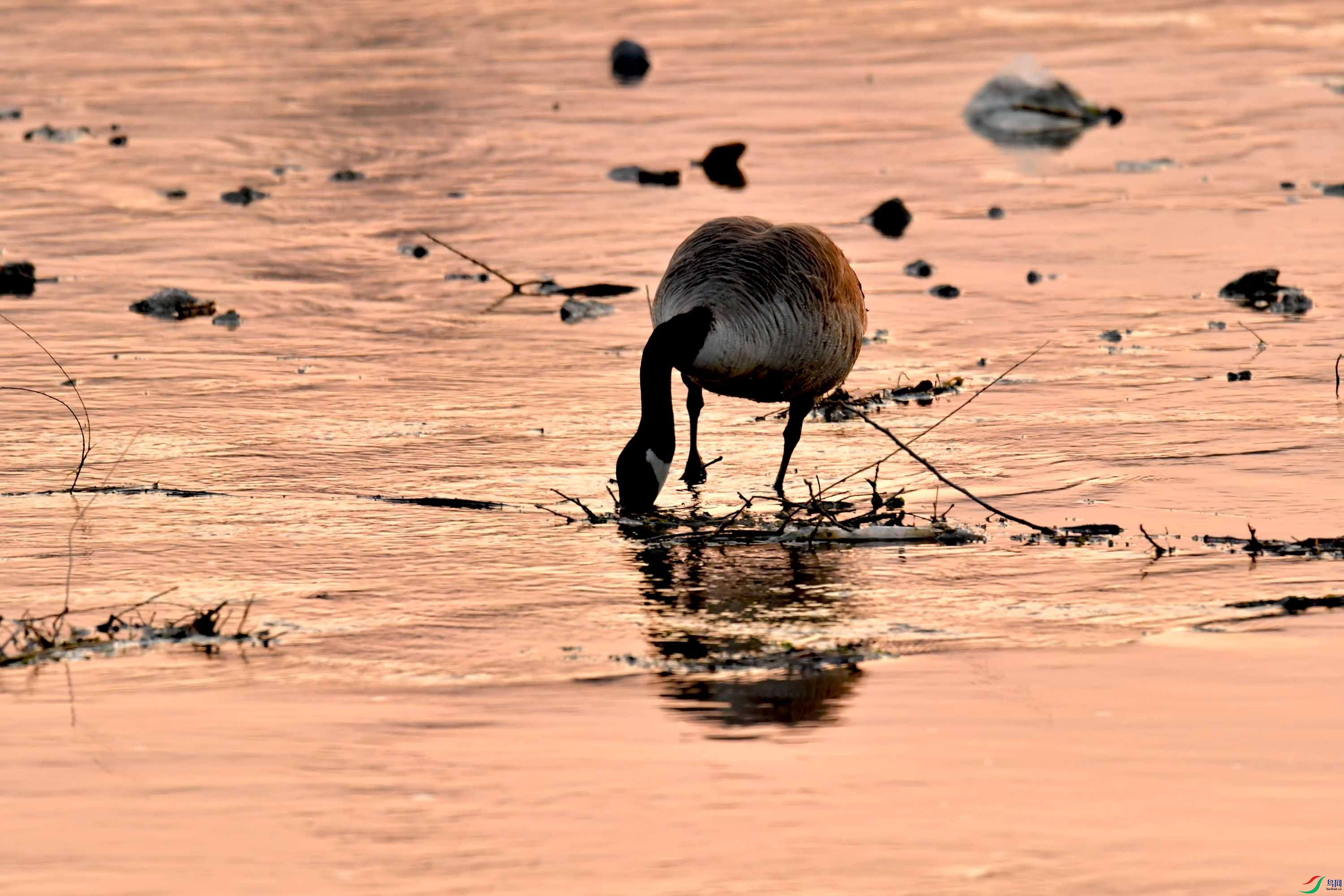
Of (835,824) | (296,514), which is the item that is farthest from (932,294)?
(835,824)

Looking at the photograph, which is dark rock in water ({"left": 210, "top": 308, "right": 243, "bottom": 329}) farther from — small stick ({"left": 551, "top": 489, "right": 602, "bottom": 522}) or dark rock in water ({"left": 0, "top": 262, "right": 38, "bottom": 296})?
small stick ({"left": 551, "top": 489, "right": 602, "bottom": 522})

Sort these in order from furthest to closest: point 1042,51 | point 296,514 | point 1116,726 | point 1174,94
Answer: point 1042,51 → point 1174,94 → point 296,514 → point 1116,726

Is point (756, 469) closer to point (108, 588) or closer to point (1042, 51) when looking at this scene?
point (108, 588)

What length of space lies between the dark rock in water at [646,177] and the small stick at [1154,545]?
894 cm

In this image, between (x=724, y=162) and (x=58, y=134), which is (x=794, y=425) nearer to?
(x=724, y=162)

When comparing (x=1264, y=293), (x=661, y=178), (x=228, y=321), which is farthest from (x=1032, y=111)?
(x=228, y=321)

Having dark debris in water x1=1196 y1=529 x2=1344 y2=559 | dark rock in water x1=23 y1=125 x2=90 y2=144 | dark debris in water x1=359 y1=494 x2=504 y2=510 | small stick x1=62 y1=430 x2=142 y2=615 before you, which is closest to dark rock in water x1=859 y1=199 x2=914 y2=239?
small stick x1=62 y1=430 x2=142 y2=615

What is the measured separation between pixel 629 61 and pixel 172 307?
10.5m

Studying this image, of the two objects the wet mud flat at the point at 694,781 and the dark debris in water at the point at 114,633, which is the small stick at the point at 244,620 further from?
the wet mud flat at the point at 694,781

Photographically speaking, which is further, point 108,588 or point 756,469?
point 756,469

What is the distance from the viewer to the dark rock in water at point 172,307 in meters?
11.3

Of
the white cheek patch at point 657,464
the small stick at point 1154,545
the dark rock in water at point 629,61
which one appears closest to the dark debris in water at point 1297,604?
the small stick at point 1154,545

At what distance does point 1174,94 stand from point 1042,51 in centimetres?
268

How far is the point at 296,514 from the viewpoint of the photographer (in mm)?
7543
